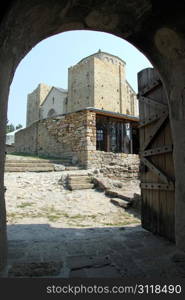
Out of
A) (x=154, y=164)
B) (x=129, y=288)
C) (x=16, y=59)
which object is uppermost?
(x=16, y=59)

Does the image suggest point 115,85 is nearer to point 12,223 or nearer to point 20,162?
point 20,162

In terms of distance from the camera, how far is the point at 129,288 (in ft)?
4.99

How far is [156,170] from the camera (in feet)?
10.3

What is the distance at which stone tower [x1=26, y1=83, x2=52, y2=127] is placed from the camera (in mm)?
31438

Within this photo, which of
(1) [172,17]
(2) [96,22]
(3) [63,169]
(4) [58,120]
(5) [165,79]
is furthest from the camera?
(4) [58,120]

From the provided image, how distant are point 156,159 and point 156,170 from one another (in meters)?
0.20

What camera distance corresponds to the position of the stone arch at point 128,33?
1.82 meters

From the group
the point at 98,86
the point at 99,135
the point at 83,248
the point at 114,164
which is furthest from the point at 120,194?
the point at 98,86

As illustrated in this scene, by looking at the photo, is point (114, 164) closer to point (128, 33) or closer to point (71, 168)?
point (71, 168)

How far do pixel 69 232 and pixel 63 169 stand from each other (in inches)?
278

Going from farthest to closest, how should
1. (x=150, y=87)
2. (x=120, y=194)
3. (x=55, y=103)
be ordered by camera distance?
1. (x=55, y=103)
2. (x=120, y=194)
3. (x=150, y=87)

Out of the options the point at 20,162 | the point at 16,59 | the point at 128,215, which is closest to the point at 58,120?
the point at 20,162

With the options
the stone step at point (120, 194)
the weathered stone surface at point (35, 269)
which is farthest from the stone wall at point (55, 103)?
the weathered stone surface at point (35, 269)

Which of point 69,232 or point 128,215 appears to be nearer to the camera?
point 69,232
